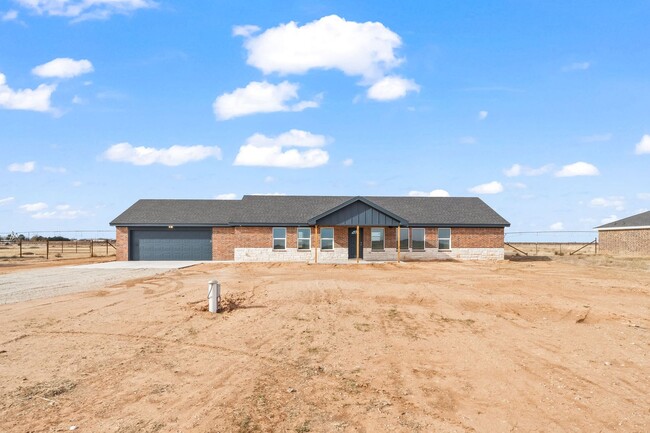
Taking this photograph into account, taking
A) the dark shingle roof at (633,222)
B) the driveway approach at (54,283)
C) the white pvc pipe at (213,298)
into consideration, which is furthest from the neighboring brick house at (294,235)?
the white pvc pipe at (213,298)

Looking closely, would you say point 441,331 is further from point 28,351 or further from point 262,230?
point 262,230

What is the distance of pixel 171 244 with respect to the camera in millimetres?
35844

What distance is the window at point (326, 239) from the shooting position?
34.1 metres

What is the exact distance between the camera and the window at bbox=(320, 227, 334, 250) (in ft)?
112

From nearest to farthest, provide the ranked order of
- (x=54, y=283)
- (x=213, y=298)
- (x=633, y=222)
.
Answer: (x=213, y=298), (x=54, y=283), (x=633, y=222)

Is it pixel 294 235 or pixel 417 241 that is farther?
pixel 417 241

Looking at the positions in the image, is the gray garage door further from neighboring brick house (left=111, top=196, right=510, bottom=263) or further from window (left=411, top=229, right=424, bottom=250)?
window (left=411, top=229, right=424, bottom=250)

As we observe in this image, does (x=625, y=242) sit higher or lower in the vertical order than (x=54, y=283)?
higher

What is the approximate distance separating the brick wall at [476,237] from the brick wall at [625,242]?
17.0 metres

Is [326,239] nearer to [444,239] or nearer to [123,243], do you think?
[444,239]

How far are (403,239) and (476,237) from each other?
5.50 meters

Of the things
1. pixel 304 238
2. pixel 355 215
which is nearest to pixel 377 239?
pixel 355 215

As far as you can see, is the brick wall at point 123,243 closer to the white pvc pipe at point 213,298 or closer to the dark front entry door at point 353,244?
the dark front entry door at point 353,244

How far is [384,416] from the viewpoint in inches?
256
